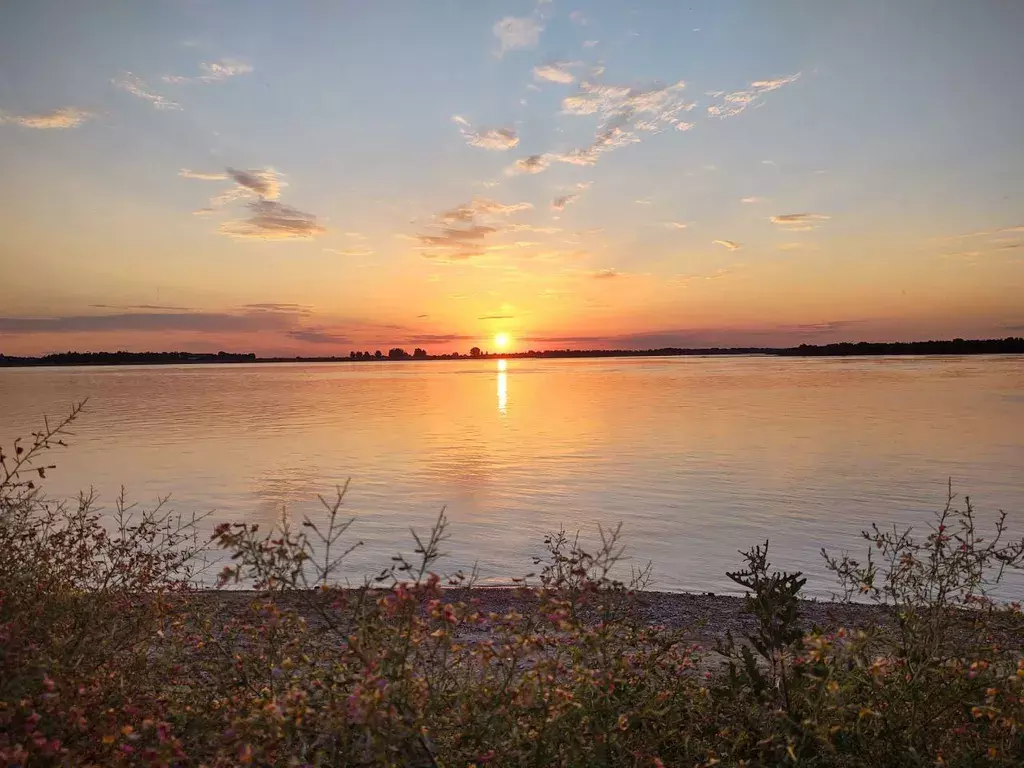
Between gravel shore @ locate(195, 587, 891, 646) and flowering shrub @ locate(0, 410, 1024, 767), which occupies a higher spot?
flowering shrub @ locate(0, 410, 1024, 767)

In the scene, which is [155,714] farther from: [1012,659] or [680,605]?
[680,605]

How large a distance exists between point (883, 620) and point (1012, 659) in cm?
465

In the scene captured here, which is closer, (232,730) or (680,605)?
(232,730)

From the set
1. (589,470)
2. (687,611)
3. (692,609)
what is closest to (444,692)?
(687,611)

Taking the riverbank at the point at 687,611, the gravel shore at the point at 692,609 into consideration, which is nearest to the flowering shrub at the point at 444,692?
the riverbank at the point at 687,611

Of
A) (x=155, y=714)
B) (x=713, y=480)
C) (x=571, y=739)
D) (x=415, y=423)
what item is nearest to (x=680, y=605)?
(x=571, y=739)

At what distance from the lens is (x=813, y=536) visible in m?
16.5

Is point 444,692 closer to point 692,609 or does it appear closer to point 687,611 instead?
point 687,611

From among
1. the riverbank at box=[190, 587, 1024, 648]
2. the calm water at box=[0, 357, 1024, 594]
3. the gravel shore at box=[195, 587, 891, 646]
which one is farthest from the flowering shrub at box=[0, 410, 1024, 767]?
the gravel shore at box=[195, 587, 891, 646]

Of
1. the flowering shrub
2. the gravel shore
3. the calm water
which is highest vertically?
the flowering shrub

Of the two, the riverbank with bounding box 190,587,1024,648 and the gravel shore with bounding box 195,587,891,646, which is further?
the gravel shore with bounding box 195,587,891,646

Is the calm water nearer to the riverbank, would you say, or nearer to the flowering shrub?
the riverbank

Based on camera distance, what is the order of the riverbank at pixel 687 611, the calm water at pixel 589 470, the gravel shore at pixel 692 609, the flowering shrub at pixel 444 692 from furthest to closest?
the calm water at pixel 589 470 → the gravel shore at pixel 692 609 → the riverbank at pixel 687 611 → the flowering shrub at pixel 444 692

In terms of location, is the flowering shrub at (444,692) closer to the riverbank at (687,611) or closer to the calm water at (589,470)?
the calm water at (589,470)
